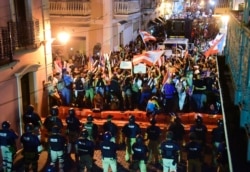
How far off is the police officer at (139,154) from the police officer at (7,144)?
11.8 feet

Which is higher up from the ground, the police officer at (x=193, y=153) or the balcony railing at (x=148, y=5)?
the balcony railing at (x=148, y=5)

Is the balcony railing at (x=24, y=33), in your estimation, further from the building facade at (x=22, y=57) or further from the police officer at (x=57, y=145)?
the police officer at (x=57, y=145)

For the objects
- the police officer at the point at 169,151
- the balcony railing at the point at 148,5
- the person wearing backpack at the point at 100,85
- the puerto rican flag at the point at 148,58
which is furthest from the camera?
the balcony railing at the point at 148,5

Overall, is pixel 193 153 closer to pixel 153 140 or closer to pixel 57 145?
pixel 153 140

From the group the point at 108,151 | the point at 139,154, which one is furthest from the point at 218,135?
the point at 108,151

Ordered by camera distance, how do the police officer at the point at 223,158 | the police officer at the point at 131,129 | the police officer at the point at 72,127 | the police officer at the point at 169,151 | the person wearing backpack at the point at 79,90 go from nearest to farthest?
the police officer at the point at 223,158, the police officer at the point at 169,151, the police officer at the point at 131,129, the police officer at the point at 72,127, the person wearing backpack at the point at 79,90

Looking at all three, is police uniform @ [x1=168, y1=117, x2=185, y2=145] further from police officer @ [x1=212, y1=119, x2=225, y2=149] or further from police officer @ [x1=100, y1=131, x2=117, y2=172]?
police officer @ [x1=100, y1=131, x2=117, y2=172]

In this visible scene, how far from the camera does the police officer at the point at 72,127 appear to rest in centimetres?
1300

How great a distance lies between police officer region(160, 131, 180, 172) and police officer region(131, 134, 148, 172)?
1.83 ft

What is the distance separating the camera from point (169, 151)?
10.6 m

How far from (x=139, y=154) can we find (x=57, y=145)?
8.02 feet

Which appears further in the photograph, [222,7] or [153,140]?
[222,7]

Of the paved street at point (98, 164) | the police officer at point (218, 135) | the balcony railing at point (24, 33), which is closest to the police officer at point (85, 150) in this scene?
the paved street at point (98, 164)

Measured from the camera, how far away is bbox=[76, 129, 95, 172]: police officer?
11.1m
